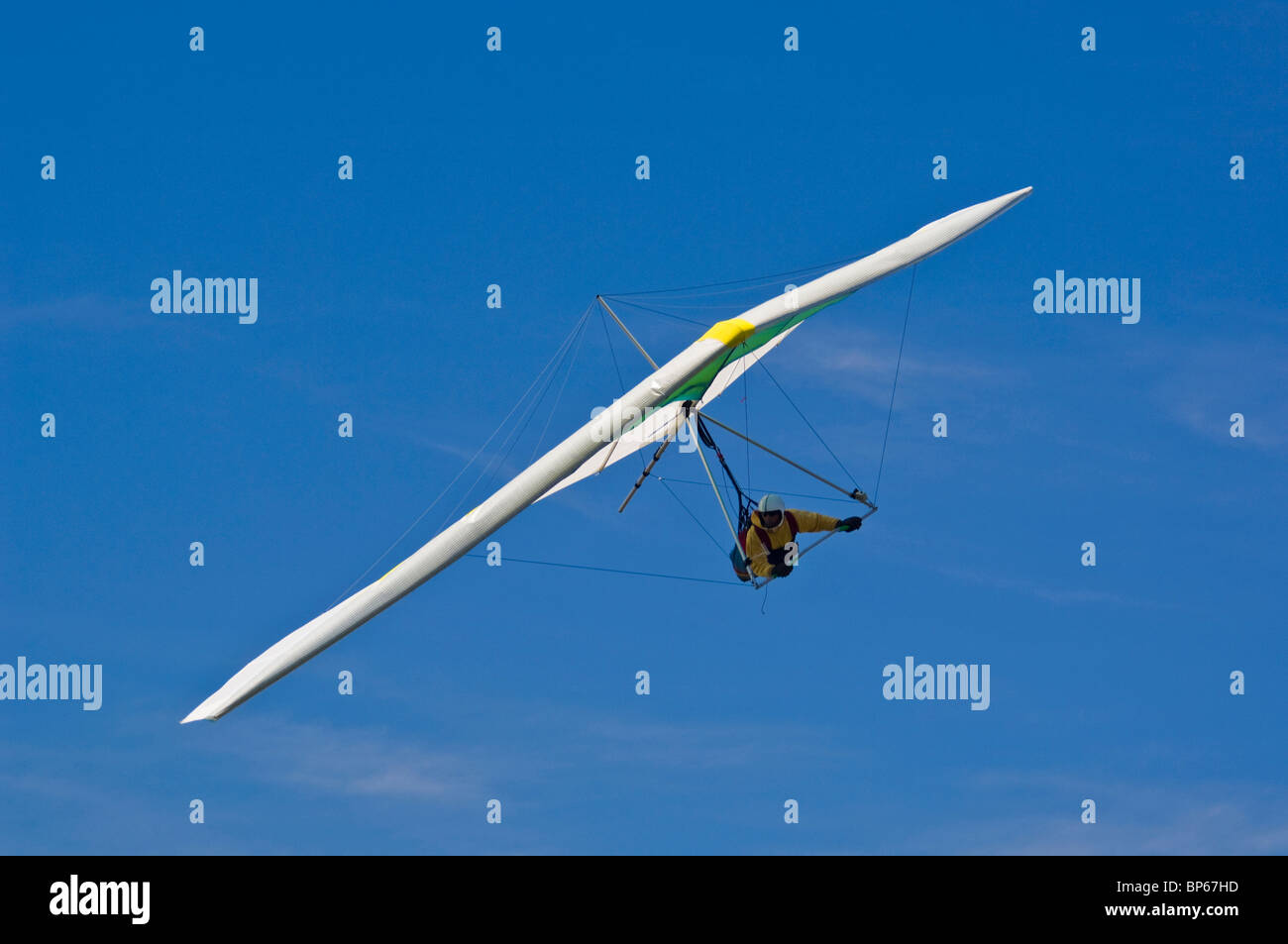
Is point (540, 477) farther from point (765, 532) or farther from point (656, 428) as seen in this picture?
point (656, 428)

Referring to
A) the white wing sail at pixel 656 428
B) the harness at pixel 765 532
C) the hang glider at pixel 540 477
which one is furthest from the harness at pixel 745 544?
the white wing sail at pixel 656 428

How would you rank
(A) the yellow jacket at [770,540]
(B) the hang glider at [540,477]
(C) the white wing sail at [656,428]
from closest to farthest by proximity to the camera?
(B) the hang glider at [540,477]
(A) the yellow jacket at [770,540]
(C) the white wing sail at [656,428]

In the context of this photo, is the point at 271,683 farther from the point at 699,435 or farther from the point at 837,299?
the point at 837,299

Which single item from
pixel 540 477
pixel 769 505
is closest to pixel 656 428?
pixel 769 505

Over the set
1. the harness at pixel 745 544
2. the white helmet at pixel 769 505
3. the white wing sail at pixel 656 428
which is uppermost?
the white wing sail at pixel 656 428

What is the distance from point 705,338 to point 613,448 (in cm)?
751

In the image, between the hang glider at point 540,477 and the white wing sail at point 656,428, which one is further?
the white wing sail at point 656,428

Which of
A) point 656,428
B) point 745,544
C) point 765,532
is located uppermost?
point 656,428

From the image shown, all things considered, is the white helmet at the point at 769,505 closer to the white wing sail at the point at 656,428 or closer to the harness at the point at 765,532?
the harness at the point at 765,532

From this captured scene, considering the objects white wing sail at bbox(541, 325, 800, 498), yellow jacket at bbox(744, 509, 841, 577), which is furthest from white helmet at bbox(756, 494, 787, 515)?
white wing sail at bbox(541, 325, 800, 498)

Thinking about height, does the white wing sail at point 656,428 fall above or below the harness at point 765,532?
above

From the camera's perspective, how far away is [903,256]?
160ft
